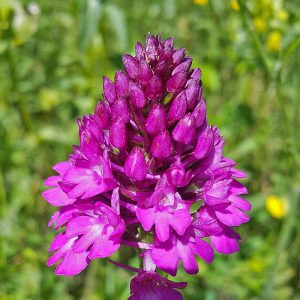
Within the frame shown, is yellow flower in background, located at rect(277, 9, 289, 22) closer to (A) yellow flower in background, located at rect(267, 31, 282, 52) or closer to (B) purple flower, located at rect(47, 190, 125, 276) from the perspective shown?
(A) yellow flower in background, located at rect(267, 31, 282, 52)

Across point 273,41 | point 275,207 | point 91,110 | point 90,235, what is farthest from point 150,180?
point 273,41

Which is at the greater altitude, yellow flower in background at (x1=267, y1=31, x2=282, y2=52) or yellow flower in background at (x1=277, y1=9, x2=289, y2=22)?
yellow flower in background at (x1=267, y1=31, x2=282, y2=52)

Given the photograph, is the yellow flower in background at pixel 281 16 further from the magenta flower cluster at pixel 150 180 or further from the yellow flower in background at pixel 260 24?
the magenta flower cluster at pixel 150 180

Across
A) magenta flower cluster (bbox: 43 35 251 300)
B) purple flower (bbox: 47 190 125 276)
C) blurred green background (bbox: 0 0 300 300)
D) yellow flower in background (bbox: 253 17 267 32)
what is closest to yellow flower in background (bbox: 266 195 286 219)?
blurred green background (bbox: 0 0 300 300)

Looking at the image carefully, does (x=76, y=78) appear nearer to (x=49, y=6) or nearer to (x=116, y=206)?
(x=49, y=6)

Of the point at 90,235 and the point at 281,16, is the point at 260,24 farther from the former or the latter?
the point at 90,235

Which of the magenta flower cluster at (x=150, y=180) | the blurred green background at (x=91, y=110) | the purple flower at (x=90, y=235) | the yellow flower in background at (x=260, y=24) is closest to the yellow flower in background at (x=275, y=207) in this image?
the blurred green background at (x=91, y=110)

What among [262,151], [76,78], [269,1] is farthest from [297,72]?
[76,78]
